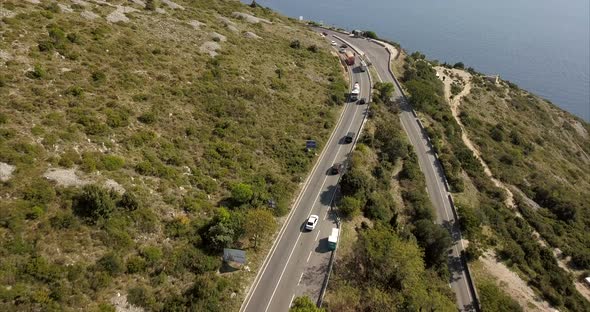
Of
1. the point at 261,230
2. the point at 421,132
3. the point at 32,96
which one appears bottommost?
the point at 261,230

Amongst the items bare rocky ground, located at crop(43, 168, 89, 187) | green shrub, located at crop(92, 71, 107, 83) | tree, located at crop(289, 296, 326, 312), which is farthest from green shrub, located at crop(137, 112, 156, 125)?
tree, located at crop(289, 296, 326, 312)

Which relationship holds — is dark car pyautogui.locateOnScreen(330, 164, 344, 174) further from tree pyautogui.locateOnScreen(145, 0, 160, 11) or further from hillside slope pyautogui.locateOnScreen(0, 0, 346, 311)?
tree pyautogui.locateOnScreen(145, 0, 160, 11)

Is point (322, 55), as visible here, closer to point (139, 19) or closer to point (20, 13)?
point (139, 19)

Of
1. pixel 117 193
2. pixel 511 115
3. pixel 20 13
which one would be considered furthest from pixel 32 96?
pixel 511 115

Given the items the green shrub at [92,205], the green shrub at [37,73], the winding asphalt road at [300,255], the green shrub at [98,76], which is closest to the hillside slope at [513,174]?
the winding asphalt road at [300,255]

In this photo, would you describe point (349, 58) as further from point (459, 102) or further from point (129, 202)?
point (129, 202)

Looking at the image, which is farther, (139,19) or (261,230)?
(139,19)
